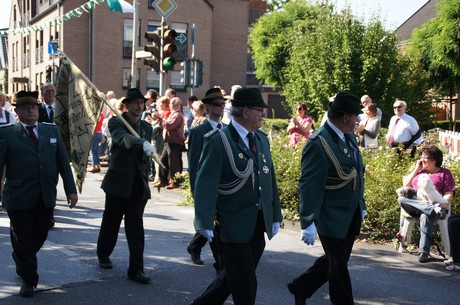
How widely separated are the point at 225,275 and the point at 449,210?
465 centimetres

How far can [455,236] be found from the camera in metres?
7.77

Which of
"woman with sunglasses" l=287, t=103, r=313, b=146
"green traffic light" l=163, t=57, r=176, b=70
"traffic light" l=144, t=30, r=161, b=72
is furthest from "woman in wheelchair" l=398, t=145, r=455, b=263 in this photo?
"traffic light" l=144, t=30, r=161, b=72

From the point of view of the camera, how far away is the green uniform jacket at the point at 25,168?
646 centimetres

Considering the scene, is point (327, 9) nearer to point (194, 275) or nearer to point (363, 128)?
point (363, 128)

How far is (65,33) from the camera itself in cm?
4728

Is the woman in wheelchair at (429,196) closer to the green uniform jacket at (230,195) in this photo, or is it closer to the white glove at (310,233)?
the white glove at (310,233)

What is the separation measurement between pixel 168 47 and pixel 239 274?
10693 mm

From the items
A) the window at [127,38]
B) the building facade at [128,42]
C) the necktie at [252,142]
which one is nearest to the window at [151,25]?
the building facade at [128,42]

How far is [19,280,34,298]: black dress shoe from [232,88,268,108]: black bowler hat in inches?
107

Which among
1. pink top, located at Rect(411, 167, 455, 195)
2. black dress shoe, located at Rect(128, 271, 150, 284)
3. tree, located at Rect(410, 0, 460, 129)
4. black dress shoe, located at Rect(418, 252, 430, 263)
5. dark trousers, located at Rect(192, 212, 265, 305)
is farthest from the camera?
tree, located at Rect(410, 0, 460, 129)

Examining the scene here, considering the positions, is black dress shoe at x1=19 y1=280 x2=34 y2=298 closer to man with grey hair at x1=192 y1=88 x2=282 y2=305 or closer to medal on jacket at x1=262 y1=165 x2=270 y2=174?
man with grey hair at x1=192 y1=88 x2=282 y2=305

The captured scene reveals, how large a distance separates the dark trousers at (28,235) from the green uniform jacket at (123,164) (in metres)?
0.72

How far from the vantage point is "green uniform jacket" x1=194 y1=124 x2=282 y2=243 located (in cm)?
499

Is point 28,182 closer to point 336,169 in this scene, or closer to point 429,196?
point 336,169
